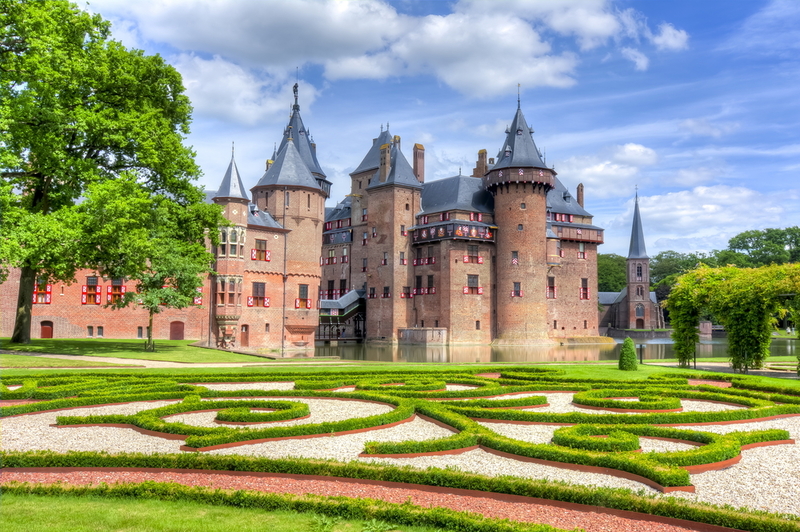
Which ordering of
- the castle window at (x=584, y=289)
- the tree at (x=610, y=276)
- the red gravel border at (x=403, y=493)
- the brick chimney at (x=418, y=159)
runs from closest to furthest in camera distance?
the red gravel border at (x=403, y=493) → the castle window at (x=584, y=289) → the brick chimney at (x=418, y=159) → the tree at (x=610, y=276)

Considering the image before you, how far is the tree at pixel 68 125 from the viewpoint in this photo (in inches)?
797

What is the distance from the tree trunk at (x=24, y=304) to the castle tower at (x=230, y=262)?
13.2 meters

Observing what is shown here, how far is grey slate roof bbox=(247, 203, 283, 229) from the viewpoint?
1582 inches

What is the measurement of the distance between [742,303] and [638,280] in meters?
59.9

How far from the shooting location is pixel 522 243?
2235 inches

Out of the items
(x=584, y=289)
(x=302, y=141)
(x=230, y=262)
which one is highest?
(x=302, y=141)

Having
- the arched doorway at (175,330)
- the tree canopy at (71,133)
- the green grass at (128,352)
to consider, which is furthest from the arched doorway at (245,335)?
the tree canopy at (71,133)

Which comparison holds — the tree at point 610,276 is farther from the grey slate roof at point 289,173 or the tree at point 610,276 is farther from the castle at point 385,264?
the grey slate roof at point 289,173

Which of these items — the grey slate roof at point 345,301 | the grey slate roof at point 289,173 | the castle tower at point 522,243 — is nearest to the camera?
the grey slate roof at point 289,173

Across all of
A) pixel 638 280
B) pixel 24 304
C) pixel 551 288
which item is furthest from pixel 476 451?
pixel 638 280

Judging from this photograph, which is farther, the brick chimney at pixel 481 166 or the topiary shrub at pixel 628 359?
the brick chimney at pixel 481 166

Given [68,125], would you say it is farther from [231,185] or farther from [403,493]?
[403,493]

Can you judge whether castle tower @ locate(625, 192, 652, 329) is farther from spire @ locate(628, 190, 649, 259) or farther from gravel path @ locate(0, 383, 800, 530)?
gravel path @ locate(0, 383, 800, 530)

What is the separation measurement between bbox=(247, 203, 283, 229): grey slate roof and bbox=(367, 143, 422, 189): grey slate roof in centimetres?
1955
